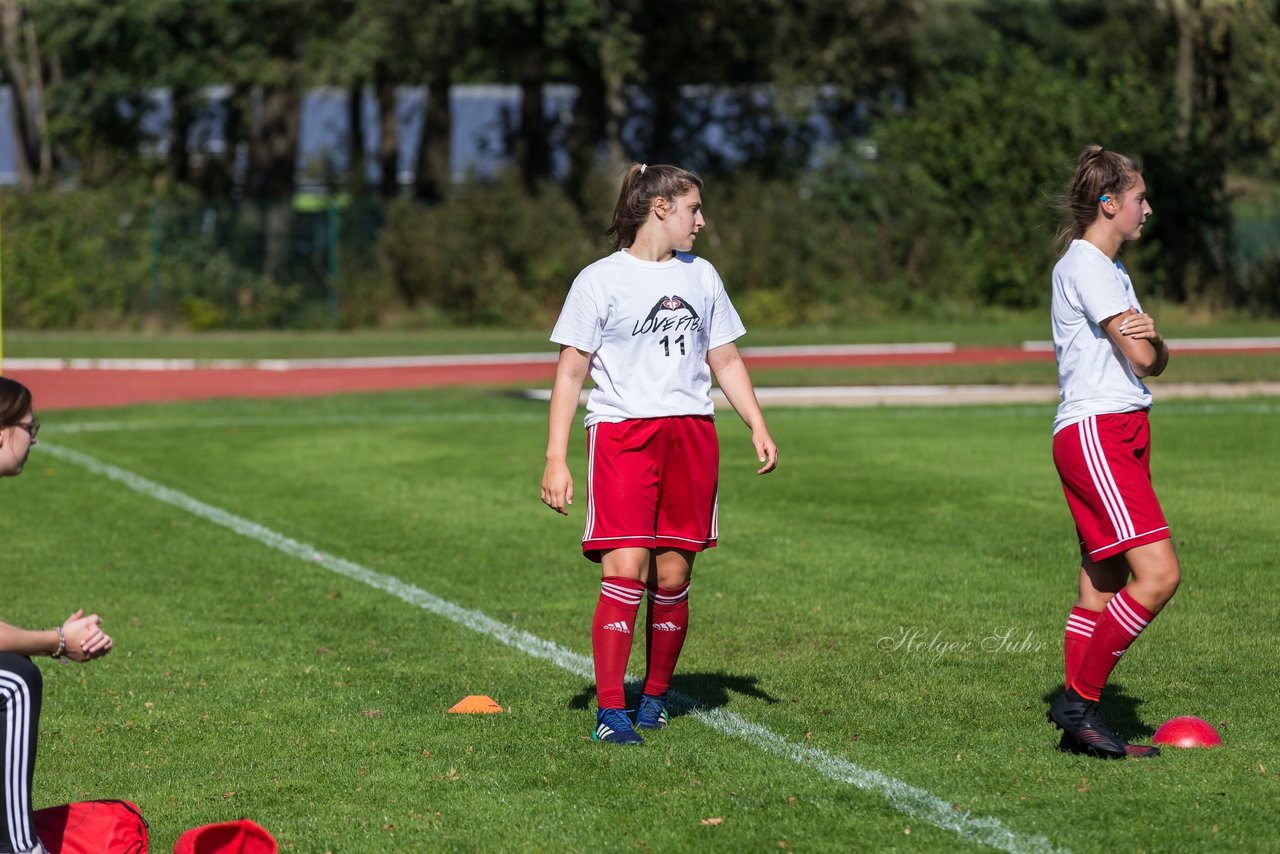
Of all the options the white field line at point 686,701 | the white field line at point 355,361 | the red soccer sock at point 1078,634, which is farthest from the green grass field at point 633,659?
the white field line at point 355,361

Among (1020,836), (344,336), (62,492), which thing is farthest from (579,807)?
(344,336)

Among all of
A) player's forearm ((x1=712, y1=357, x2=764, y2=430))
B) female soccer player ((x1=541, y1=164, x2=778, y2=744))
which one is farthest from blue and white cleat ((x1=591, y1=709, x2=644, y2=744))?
player's forearm ((x1=712, y1=357, x2=764, y2=430))

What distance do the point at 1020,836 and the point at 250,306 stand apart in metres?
30.2

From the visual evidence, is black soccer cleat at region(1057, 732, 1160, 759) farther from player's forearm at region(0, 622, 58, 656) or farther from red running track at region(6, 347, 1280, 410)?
red running track at region(6, 347, 1280, 410)

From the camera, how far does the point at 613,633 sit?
601cm

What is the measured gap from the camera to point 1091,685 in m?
5.73

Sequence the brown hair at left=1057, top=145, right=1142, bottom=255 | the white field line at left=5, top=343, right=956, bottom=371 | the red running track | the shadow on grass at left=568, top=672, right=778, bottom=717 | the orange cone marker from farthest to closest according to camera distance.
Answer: the white field line at left=5, top=343, right=956, bottom=371 < the red running track < the shadow on grass at left=568, top=672, right=778, bottom=717 < the orange cone marker < the brown hair at left=1057, top=145, right=1142, bottom=255

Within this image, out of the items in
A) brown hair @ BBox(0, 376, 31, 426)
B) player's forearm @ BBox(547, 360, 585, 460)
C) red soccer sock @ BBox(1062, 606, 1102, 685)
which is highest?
brown hair @ BBox(0, 376, 31, 426)

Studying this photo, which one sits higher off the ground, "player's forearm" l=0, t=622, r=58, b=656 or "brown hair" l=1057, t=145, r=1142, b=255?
"brown hair" l=1057, t=145, r=1142, b=255

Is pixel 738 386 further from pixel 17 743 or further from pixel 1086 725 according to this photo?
pixel 17 743

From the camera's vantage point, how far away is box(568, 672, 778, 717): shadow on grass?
21.5 feet

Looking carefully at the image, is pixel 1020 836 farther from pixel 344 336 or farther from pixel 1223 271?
pixel 1223 271

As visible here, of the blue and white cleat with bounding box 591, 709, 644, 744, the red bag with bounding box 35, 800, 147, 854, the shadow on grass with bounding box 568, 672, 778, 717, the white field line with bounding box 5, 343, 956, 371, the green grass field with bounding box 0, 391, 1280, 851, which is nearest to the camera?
the red bag with bounding box 35, 800, 147, 854

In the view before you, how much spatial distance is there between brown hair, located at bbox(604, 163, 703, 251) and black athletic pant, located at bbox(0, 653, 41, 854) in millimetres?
2608
